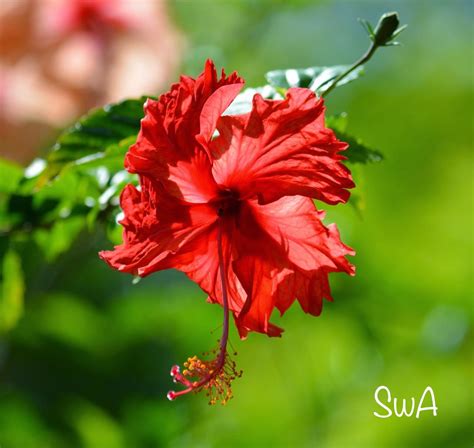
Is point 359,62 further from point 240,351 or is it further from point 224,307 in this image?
point 240,351

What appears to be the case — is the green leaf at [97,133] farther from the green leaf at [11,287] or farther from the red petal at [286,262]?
the green leaf at [11,287]

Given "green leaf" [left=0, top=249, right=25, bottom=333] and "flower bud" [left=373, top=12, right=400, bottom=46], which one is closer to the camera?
"flower bud" [left=373, top=12, right=400, bottom=46]

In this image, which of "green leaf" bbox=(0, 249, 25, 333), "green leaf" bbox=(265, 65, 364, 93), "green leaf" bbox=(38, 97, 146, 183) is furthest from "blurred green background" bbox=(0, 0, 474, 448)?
"green leaf" bbox=(265, 65, 364, 93)

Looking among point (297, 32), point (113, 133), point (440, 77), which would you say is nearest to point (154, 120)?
point (113, 133)

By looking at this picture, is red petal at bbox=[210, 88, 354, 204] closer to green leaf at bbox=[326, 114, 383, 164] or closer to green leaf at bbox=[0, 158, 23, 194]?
green leaf at bbox=[326, 114, 383, 164]

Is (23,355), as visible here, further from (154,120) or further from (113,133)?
(154,120)

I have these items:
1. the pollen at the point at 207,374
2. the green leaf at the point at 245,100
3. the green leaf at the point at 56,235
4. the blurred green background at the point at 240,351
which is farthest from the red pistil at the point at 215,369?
the blurred green background at the point at 240,351

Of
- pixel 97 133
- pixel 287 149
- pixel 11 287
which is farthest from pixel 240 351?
pixel 287 149
